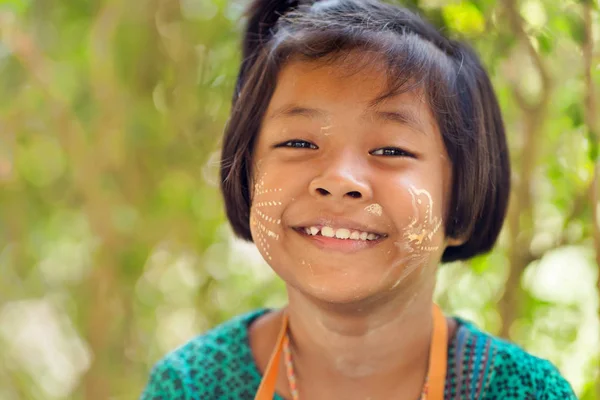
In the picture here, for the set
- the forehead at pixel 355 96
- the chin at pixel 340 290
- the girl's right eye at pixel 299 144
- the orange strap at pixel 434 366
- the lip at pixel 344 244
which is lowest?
the orange strap at pixel 434 366

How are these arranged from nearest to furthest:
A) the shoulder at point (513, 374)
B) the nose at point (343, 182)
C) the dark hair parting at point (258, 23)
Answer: the nose at point (343, 182)
the shoulder at point (513, 374)
the dark hair parting at point (258, 23)

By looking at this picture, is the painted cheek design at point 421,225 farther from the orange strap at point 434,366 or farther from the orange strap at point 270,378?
the orange strap at point 270,378

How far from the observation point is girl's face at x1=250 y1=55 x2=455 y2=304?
1.01 metres

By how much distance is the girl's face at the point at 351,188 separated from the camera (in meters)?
1.01

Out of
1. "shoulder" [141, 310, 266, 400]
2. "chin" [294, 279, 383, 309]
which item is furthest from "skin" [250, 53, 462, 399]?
"shoulder" [141, 310, 266, 400]

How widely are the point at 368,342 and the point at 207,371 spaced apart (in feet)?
0.90

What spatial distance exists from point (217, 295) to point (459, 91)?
1.01 m

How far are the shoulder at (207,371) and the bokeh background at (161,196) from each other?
27 cm

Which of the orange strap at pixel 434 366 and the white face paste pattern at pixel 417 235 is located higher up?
the white face paste pattern at pixel 417 235

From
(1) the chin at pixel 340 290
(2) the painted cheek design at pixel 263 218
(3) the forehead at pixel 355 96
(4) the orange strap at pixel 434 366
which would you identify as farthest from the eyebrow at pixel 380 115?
(4) the orange strap at pixel 434 366

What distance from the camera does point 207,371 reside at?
1212mm

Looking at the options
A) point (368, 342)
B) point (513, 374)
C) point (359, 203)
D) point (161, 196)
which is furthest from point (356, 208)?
point (161, 196)


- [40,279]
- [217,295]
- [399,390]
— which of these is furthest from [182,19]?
[399,390]

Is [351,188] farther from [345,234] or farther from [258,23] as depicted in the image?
[258,23]
